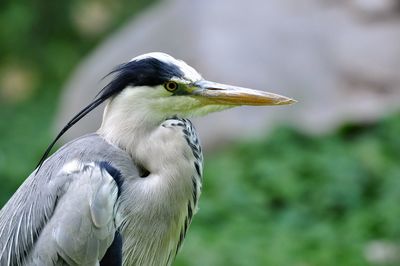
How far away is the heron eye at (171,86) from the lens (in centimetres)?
332

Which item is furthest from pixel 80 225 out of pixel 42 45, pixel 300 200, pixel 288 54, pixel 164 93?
pixel 42 45

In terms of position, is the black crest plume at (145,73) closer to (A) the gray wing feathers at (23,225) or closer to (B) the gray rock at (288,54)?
(A) the gray wing feathers at (23,225)

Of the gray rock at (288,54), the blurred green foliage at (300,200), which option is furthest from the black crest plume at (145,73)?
the gray rock at (288,54)

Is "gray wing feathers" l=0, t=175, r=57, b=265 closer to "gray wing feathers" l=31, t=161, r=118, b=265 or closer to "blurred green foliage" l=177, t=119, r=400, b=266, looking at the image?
"gray wing feathers" l=31, t=161, r=118, b=265

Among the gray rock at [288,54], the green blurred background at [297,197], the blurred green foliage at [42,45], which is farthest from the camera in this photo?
the blurred green foliage at [42,45]

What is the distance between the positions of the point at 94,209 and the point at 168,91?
1.50ft

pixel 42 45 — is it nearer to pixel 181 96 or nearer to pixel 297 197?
pixel 297 197

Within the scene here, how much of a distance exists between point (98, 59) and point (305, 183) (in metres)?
2.61

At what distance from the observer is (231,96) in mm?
3363

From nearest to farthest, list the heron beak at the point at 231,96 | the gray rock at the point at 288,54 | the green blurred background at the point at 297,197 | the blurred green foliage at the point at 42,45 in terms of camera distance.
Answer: the heron beak at the point at 231,96, the green blurred background at the point at 297,197, the gray rock at the point at 288,54, the blurred green foliage at the point at 42,45

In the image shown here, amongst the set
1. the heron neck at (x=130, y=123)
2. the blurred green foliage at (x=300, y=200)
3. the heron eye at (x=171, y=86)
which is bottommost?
the blurred green foliage at (x=300, y=200)

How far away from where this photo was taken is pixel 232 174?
661 centimetres

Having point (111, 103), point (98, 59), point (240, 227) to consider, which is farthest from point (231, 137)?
point (111, 103)

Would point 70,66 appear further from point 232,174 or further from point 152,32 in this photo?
point 232,174
